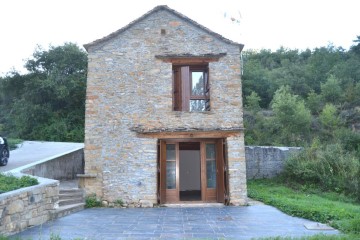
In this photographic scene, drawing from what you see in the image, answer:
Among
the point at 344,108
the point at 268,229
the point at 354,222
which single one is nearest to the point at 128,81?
the point at 268,229

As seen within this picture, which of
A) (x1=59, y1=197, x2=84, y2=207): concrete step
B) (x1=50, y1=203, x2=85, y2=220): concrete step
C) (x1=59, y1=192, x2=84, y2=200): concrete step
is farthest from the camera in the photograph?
(x1=59, y1=192, x2=84, y2=200): concrete step

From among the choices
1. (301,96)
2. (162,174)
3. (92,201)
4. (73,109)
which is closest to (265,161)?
(162,174)

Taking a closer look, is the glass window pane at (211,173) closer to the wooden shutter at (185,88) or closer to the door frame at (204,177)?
the door frame at (204,177)

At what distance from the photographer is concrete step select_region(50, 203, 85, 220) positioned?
22.0 feet

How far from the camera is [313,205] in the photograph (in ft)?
25.6

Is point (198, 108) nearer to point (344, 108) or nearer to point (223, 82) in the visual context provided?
point (223, 82)

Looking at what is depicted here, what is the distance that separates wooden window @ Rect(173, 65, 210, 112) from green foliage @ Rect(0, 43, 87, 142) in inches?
509

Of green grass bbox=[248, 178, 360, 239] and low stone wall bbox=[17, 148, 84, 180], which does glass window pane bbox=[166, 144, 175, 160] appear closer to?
green grass bbox=[248, 178, 360, 239]

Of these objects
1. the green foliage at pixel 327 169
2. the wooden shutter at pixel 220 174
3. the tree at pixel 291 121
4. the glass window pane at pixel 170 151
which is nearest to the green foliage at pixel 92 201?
the glass window pane at pixel 170 151

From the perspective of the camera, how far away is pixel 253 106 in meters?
24.6

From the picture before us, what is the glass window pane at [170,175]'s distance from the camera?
29.8ft

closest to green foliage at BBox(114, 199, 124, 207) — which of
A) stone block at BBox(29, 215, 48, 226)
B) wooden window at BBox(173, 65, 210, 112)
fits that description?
stone block at BBox(29, 215, 48, 226)

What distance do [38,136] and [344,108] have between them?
23413 mm

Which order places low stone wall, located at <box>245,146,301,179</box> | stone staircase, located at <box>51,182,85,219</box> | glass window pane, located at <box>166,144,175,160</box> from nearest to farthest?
stone staircase, located at <box>51,182,85,219</box>, glass window pane, located at <box>166,144,175,160</box>, low stone wall, located at <box>245,146,301,179</box>
